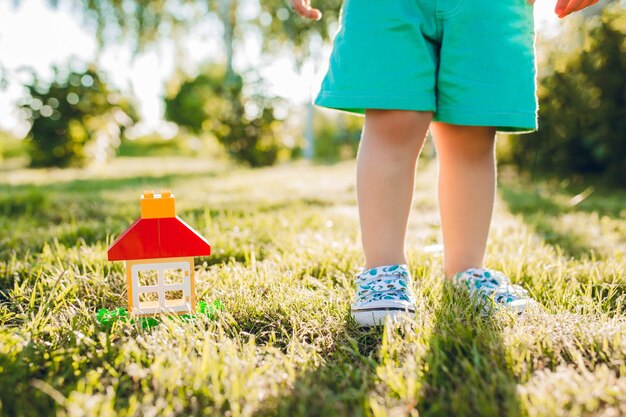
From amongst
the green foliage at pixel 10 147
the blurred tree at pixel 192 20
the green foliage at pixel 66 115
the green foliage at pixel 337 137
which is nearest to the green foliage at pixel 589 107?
the green foliage at pixel 66 115

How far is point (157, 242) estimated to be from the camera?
124 centimetres

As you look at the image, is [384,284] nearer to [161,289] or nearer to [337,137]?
[161,289]

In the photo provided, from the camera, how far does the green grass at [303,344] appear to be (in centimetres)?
91

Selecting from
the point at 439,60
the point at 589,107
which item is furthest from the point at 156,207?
the point at 589,107

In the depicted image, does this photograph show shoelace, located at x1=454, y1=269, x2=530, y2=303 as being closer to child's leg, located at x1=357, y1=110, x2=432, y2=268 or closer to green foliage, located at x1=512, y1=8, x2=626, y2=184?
child's leg, located at x1=357, y1=110, x2=432, y2=268

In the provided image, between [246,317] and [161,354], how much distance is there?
10.8 inches

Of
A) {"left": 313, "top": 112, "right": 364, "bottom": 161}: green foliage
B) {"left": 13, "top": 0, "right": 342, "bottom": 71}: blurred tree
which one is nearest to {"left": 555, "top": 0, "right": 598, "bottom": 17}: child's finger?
{"left": 13, "top": 0, "right": 342, "bottom": 71}: blurred tree

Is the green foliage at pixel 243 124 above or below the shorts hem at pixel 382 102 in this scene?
below

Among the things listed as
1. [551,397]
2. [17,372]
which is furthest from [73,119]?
[551,397]

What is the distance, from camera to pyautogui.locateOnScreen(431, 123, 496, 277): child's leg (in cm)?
159

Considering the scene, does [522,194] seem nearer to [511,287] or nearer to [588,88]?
[588,88]

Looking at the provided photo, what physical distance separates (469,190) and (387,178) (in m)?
0.29

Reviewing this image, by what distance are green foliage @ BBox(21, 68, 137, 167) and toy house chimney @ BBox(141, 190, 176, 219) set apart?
20.8ft

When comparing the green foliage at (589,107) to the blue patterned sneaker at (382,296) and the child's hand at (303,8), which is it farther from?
the blue patterned sneaker at (382,296)
